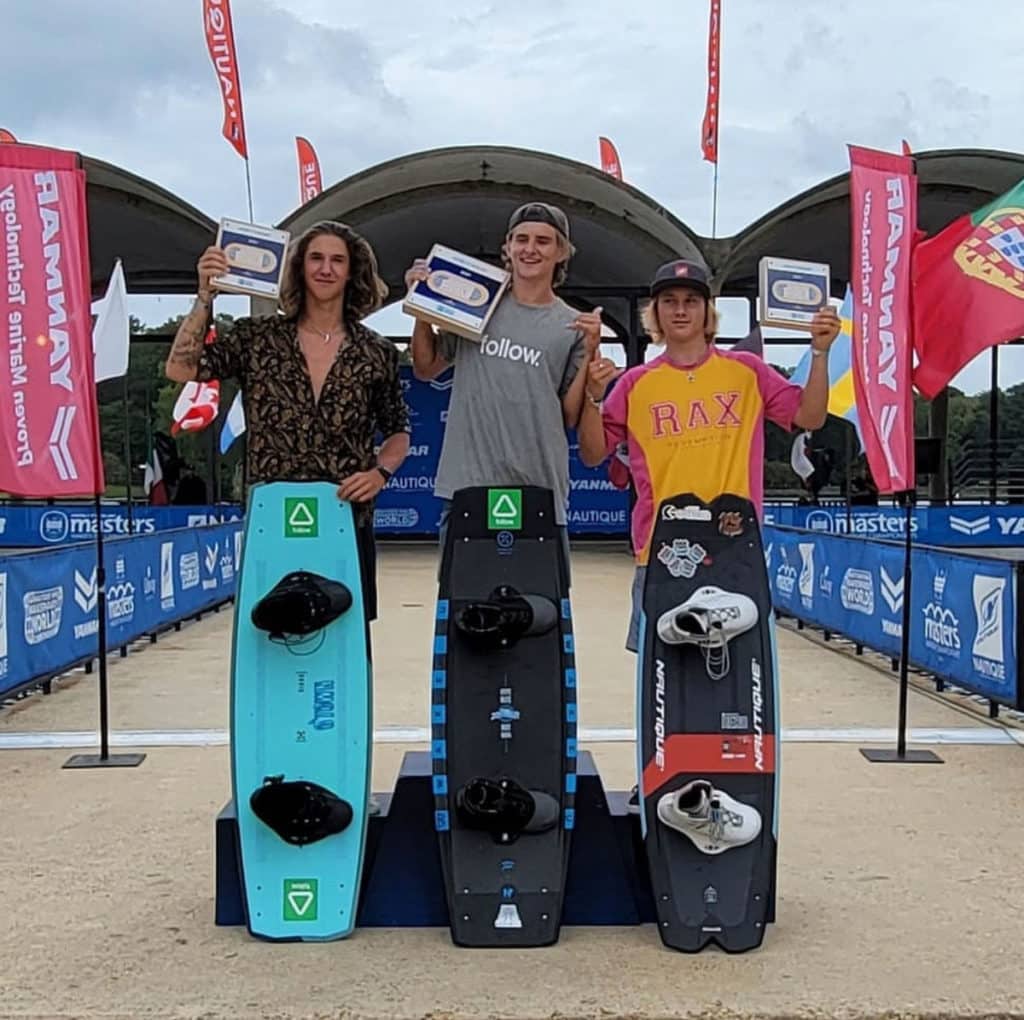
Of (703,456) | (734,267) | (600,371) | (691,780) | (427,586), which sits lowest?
(427,586)

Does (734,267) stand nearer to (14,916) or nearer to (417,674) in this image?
(417,674)

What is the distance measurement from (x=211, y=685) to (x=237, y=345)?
5046 mm

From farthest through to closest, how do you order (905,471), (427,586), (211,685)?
(427,586) → (211,685) → (905,471)

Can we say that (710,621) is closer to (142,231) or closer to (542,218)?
(542,218)

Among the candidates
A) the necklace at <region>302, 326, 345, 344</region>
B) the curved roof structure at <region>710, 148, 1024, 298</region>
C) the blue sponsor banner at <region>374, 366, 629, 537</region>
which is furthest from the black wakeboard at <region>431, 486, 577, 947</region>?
the blue sponsor banner at <region>374, 366, 629, 537</region>

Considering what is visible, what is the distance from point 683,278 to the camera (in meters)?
3.86

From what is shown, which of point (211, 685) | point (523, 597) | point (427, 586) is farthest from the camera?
point (427, 586)

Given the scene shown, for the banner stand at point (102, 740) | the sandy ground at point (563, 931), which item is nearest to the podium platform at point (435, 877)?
the sandy ground at point (563, 931)

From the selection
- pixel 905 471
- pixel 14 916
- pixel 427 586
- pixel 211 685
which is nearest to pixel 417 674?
pixel 211 685

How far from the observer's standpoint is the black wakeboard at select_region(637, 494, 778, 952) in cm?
368

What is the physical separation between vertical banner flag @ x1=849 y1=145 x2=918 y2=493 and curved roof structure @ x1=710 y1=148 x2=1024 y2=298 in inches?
471

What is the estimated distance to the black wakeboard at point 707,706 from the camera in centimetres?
368

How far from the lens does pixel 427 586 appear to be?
1595 centimetres

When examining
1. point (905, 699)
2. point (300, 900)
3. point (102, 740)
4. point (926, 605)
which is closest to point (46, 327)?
point (102, 740)
